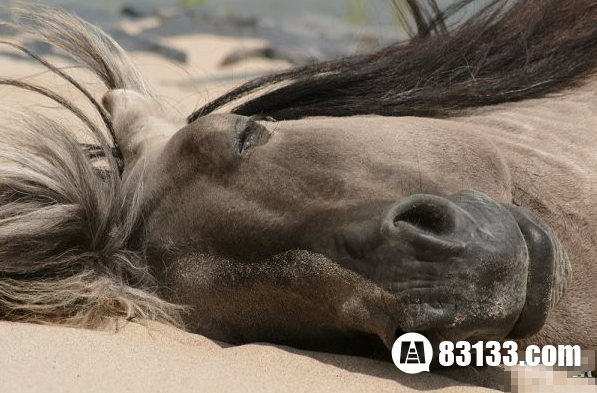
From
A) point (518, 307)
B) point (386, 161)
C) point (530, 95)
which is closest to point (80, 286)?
point (386, 161)

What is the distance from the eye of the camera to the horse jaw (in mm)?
3586

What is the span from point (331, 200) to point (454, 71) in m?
1.25

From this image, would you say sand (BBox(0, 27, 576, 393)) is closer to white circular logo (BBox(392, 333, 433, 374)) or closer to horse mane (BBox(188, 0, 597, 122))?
white circular logo (BBox(392, 333, 433, 374))

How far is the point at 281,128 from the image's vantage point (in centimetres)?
320

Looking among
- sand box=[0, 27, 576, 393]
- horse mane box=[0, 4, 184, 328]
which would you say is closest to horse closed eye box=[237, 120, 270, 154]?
horse mane box=[0, 4, 184, 328]

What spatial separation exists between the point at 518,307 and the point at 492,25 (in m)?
1.84

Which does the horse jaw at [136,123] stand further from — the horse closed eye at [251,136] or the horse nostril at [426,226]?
the horse nostril at [426,226]

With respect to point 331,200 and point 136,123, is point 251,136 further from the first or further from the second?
point 136,123

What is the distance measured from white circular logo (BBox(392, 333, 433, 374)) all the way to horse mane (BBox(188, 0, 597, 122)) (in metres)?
1.13

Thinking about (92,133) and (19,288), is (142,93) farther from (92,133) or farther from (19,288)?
(19,288)

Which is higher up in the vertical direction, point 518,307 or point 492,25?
point 492,25

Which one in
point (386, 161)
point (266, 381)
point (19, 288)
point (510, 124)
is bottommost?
point (266, 381)

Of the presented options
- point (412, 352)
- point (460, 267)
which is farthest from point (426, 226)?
point (412, 352)

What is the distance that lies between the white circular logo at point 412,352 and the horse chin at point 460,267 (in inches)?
1.2
